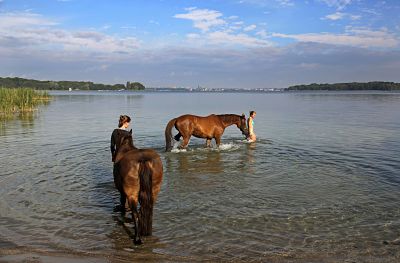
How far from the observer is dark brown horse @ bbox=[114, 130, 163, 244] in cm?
582

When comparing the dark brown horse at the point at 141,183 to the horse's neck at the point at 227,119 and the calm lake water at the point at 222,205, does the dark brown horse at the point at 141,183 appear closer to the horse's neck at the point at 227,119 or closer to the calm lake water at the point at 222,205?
the calm lake water at the point at 222,205

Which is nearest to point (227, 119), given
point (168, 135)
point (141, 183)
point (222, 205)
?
point (168, 135)

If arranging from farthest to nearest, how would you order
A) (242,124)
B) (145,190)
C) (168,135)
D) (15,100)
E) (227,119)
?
1. (15,100)
2. (242,124)
3. (227,119)
4. (168,135)
5. (145,190)

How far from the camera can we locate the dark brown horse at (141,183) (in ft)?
19.1

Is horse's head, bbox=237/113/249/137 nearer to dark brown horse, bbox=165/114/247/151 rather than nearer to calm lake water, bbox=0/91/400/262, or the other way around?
dark brown horse, bbox=165/114/247/151

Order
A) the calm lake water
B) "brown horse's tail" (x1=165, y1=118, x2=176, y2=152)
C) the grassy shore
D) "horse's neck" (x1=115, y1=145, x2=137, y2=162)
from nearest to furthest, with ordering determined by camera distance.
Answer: the calm lake water < "horse's neck" (x1=115, y1=145, x2=137, y2=162) < "brown horse's tail" (x1=165, y1=118, x2=176, y2=152) < the grassy shore

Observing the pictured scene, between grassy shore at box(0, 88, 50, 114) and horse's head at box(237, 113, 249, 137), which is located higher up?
grassy shore at box(0, 88, 50, 114)

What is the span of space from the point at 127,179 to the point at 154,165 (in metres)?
0.49

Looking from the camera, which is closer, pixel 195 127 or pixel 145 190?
pixel 145 190

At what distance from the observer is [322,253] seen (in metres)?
5.57

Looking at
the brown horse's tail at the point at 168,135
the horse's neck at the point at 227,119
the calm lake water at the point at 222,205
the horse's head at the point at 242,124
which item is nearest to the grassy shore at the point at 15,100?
the calm lake water at the point at 222,205

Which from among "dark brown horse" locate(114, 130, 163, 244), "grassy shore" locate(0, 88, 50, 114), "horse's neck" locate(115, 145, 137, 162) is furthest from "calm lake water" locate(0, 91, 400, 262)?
"grassy shore" locate(0, 88, 50, 114)

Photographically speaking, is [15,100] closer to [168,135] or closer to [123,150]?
[168,135]

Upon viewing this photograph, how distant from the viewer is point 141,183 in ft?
19.1
